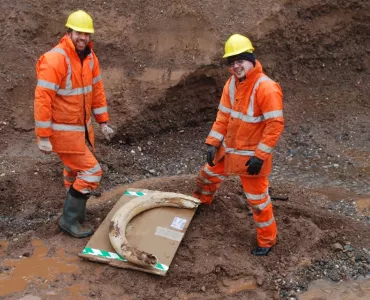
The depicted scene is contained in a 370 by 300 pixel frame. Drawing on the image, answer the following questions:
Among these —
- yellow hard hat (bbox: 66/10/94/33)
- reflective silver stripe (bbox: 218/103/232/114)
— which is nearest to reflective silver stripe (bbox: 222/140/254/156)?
reflective silver stripe (bbox: 218/103/232/114)

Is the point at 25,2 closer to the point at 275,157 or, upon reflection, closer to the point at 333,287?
the point at 275,157

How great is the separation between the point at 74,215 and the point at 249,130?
2.27 m

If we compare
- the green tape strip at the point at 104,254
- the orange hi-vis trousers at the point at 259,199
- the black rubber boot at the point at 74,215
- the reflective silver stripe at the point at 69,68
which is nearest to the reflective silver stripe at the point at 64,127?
the reflective silver stripe at the point at 69,68

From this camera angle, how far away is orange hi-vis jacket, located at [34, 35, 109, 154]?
5.03m

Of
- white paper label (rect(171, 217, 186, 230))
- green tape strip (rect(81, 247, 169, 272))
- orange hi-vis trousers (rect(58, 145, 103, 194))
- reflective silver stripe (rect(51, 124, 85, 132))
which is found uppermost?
reflective silver stripe (rect(51, 124, 85, 132))

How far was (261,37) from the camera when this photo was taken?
28.3 ft

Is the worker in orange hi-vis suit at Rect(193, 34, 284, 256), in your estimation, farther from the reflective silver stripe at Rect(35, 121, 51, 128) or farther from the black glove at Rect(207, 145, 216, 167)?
the reflective silver stripe at Rect(35, 121, 51, 128)

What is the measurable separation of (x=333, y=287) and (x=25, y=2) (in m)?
6.62

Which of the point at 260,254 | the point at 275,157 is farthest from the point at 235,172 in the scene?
the point at 275,157

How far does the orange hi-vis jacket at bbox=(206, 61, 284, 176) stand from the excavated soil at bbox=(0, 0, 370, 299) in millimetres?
1091

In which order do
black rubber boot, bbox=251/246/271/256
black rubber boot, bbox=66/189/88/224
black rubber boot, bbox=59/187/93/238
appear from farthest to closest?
black rubber boot, bbox=66/189/88/224, black rubber boot, bbox=59/187/93/238, black rubber boot, bbox=251/246/271/256

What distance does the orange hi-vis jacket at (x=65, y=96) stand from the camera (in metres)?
5.03

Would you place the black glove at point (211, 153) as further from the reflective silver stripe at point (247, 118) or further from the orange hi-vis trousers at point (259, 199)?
the reflective silver stripe at point (247, 118)

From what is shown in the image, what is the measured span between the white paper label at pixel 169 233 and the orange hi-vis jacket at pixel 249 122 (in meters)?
0.92
